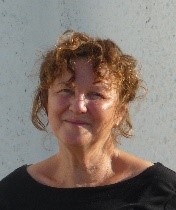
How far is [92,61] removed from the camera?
1.71 m

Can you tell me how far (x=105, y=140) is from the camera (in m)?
1.78

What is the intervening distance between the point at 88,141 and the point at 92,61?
0.67ft

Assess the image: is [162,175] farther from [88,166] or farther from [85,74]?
[85,74]

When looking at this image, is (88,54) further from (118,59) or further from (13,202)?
(13,202)

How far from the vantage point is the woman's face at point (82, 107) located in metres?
1.68

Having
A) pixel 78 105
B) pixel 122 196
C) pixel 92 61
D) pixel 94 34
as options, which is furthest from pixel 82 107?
pixel 94 34

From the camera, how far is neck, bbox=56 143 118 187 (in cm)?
179

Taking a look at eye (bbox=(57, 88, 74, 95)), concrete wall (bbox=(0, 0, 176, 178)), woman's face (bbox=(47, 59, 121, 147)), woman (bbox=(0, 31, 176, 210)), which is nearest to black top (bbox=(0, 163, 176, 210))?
woman (bbox=(0, 31, 176, 210))

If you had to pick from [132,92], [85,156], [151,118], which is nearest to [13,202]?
[85,156]

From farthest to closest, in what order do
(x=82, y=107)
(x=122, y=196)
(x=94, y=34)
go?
(x=94, y=34) → (x=122, y=196) → (x=82, y=107)

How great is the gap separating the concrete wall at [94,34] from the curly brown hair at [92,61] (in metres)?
0.34

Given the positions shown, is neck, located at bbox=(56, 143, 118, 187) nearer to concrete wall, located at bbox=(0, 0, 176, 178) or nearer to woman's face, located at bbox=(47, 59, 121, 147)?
woman's face, located at bbox=(47, 59, 121, 147)

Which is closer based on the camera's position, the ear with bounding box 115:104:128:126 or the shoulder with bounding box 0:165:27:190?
the ear with bounding box 115:104:128:126

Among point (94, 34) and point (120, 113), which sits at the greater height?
point (94, 34)
